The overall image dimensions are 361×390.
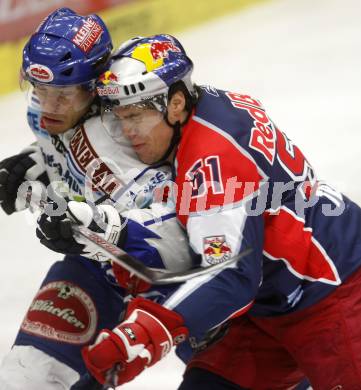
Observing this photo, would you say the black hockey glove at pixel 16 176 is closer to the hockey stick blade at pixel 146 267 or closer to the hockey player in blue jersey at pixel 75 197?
the hockey player in blue jersey at pixel 75 197

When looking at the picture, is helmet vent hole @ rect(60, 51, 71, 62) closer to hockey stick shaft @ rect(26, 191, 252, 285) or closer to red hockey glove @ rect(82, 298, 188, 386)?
hockey stick shaft @ rect(26, 191, 252, 285)

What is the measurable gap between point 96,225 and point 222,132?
48cm

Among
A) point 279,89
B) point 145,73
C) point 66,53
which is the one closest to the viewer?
point 145,73

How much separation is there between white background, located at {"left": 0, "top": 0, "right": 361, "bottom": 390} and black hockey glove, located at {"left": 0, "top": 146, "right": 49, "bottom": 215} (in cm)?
81

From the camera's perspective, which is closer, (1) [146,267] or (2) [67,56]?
(1) [146,267]

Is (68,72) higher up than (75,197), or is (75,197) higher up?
(68,72)

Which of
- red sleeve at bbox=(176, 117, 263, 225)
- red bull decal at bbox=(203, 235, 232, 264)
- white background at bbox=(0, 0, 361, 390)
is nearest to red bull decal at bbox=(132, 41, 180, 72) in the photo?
red sleeve at bbox=(176, 117, 263, 225)

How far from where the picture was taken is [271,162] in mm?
3078

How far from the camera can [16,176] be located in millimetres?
3631

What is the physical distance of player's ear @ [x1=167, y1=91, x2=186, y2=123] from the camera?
3102 millimetres

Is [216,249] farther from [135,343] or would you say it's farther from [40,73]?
[40,73]

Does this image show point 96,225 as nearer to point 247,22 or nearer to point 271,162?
point 271,162

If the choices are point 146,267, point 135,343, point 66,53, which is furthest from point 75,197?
point 135,343

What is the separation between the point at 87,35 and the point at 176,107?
1.53 ft
